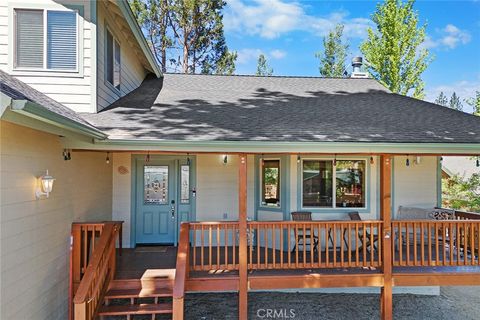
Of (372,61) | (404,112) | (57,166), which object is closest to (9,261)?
(57,166)

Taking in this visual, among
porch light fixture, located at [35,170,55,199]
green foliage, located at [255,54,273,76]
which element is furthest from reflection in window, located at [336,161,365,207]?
green foliage, located at [255,54,273,76]

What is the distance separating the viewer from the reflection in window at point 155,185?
8125 millimetres

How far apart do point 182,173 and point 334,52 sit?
2043 cm

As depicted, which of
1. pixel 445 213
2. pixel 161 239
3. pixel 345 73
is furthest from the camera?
pixel 345 73

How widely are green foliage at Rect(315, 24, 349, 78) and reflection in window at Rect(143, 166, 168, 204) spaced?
19.6 m

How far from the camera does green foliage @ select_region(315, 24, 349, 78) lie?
24781mm

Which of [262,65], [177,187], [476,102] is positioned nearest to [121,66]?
[177,187]

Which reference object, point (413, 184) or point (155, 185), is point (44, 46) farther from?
point (413, 184)

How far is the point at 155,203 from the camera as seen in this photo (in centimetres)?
812

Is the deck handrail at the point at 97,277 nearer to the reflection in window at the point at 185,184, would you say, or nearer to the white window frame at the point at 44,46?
the reflection in window at the point at 185,184

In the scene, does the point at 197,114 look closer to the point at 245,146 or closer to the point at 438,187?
the point at 245,146

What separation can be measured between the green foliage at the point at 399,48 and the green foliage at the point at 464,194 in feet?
16.8

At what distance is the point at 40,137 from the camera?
14.5ft

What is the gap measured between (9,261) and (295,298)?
206 inches
